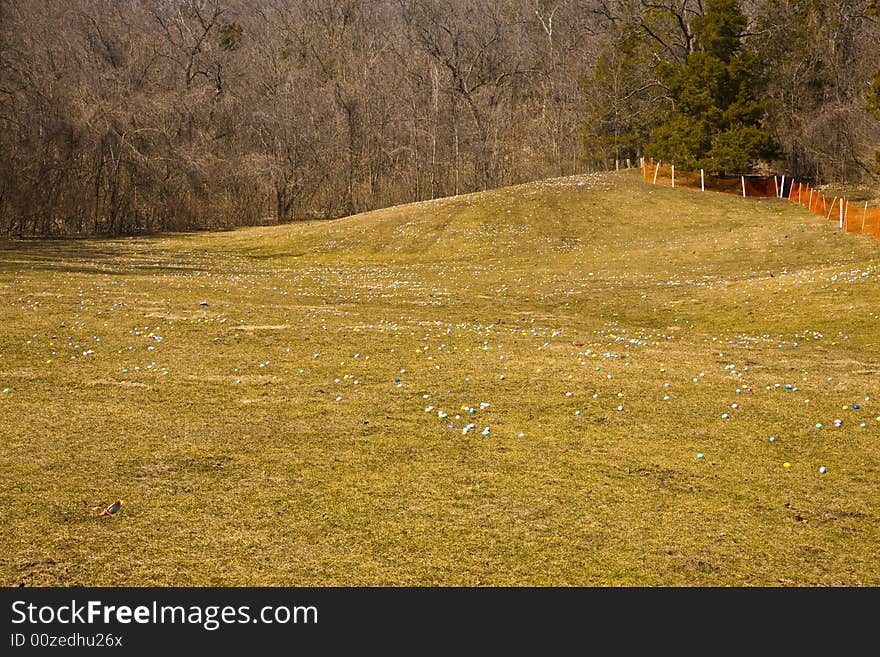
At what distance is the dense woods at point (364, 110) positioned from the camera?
48938mm

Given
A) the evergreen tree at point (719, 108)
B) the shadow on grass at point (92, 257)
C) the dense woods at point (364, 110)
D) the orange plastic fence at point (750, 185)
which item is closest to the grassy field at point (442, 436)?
the shadow on grass at point (92, 257)

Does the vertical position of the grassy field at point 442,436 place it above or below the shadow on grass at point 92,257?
below

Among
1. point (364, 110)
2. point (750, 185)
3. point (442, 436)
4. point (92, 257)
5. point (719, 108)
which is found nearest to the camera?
point (442, 436)

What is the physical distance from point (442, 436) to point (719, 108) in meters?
47.6

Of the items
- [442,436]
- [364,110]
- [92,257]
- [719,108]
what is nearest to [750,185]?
[719,108]

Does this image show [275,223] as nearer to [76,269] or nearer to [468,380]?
[76,269]

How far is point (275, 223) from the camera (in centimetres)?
5928

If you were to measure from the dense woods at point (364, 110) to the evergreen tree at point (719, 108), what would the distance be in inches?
5.5

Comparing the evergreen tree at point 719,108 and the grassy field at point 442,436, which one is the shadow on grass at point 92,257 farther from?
the evergreen tree at point 719,108

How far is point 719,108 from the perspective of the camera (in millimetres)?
50406

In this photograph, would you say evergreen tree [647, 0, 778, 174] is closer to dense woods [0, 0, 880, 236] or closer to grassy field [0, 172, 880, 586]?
dense woods [0, 0, 880, 236]

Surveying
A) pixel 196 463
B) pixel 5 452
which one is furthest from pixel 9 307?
pixel 196 463

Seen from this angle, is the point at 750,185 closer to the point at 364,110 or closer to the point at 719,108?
the point at 719,108

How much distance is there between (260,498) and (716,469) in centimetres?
443
